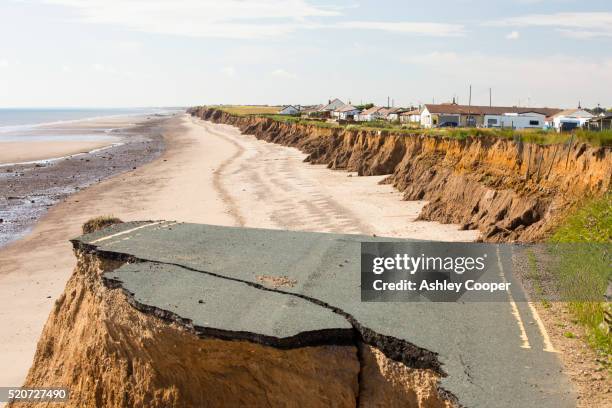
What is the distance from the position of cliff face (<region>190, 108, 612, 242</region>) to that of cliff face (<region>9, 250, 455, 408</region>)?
966 cm

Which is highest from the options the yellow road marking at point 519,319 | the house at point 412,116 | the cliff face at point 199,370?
the house at point 412,116

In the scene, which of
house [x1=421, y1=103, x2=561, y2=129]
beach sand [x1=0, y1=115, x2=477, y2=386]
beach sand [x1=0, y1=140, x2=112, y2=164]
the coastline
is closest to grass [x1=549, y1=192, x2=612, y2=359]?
beach sand [x1=0, y1=115, x2=477, y2=386]

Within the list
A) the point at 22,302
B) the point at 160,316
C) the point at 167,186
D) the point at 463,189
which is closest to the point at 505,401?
the point at 160,316

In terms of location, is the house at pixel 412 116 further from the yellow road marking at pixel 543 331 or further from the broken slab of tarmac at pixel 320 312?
the yellow road marking at pixel 543 331

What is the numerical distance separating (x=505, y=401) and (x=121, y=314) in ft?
16.1

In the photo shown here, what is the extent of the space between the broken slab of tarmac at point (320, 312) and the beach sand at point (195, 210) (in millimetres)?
4274

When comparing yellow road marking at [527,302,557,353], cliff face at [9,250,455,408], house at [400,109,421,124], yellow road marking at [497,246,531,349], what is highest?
house at [400,109,421,124]

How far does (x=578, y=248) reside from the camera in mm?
9664

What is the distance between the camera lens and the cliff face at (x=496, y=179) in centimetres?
1642

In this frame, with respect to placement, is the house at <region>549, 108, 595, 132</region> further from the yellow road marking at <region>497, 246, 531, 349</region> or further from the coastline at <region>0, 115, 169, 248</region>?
the yellow road marking at <region>497, 246, 531, 349</region>

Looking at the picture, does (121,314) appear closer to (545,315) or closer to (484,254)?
(545,315)

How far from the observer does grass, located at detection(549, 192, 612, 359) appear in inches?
280

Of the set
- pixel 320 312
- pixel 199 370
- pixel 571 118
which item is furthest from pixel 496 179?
pixel 571 118

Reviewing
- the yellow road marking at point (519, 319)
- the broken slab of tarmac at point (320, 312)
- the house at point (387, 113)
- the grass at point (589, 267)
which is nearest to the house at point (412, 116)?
the house at point (387, 113)
